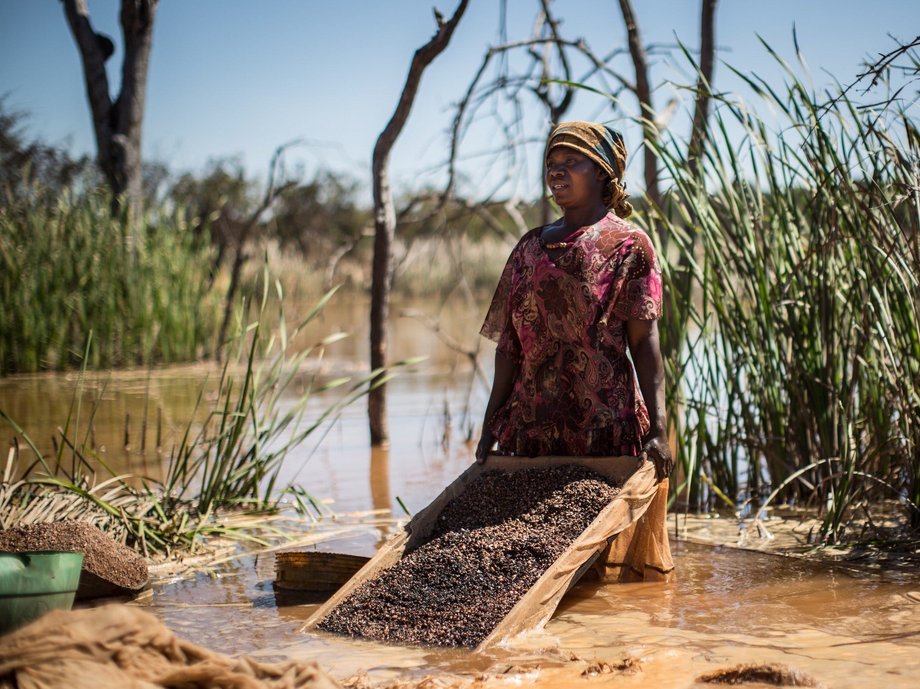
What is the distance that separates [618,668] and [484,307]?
15922 millimetres

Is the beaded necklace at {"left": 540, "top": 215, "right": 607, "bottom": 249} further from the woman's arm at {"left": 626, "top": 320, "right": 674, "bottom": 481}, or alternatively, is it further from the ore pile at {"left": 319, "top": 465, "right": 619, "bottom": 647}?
the ore pile at {"left": 319, "top": 465, "right": 619, "bottom": 647}

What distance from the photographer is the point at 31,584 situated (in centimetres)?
244

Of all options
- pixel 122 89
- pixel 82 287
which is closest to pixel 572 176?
pixel 82 287

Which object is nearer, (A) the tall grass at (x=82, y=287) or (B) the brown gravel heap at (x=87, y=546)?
(B) the brown gravel heap at (x=87, y=546)

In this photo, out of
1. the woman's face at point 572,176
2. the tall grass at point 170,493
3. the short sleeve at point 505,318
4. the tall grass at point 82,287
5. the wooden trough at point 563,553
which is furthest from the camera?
the tall grass at point 82,287

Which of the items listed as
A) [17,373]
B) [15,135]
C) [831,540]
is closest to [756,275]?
[831,540]

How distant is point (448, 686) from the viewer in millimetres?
2469

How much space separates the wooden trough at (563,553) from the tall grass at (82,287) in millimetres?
4968

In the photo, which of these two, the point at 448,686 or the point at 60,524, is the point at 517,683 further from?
the point at 60,524

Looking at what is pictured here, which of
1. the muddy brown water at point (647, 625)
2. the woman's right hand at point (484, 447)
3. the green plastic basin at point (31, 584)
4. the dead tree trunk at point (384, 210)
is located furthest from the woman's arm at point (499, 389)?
the green plastic basin at point (31, 584)

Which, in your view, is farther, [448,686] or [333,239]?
[333,239]

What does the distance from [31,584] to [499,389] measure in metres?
1.67

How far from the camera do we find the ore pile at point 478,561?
9.43ft

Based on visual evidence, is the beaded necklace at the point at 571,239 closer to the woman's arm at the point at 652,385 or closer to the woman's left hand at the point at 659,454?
the woman's arm at the point at 652,385
